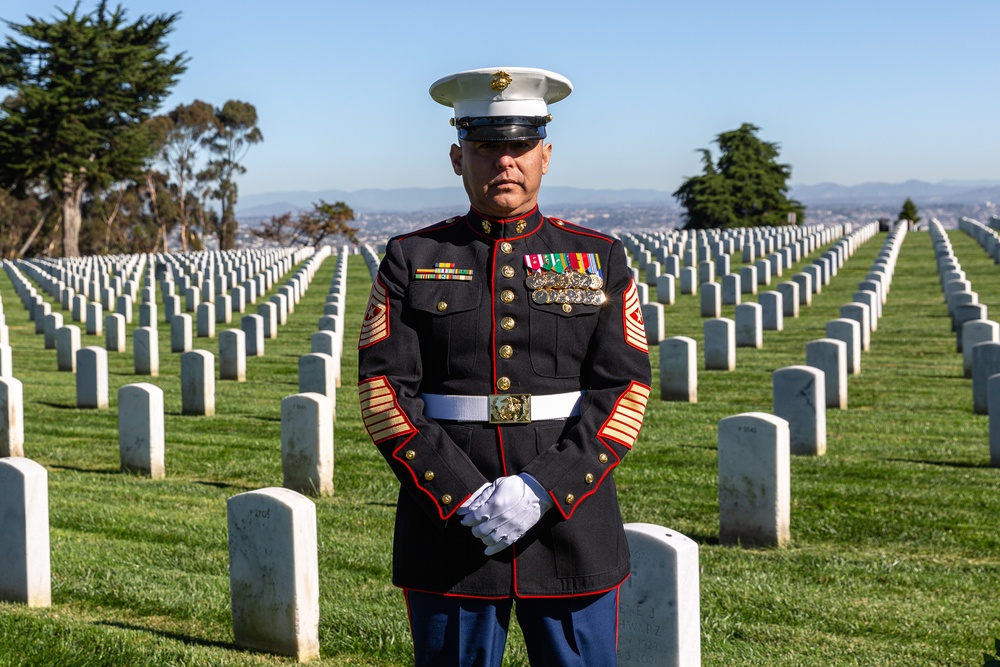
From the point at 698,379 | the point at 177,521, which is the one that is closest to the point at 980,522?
the point at 177,521

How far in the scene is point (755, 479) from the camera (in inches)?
285

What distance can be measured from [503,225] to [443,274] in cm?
23

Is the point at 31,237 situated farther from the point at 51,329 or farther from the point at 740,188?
the point at 51,329

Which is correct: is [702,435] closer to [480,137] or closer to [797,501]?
[797,501]

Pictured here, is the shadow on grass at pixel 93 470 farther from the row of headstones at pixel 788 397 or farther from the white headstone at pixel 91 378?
the row of headstones at pixel 788 397

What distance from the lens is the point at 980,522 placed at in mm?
7758

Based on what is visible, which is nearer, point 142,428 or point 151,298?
point 142,428

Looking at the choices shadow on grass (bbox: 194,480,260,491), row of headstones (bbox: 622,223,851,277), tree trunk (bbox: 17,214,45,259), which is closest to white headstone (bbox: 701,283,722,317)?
row of headstones (bbox: 622,223,851,277)

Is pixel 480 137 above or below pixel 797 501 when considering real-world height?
above

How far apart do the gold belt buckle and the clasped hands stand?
0.19 meters

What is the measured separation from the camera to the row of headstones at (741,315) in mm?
15852

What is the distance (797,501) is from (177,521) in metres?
4.09

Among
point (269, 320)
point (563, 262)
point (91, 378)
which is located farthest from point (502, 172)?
point (269, 320)

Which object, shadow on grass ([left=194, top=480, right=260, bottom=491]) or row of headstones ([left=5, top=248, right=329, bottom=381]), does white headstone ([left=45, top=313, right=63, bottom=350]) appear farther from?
shadow on grass ([left=194, top=480, right=260, bottom=491])
